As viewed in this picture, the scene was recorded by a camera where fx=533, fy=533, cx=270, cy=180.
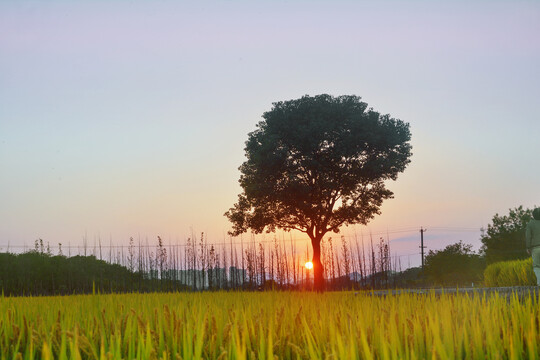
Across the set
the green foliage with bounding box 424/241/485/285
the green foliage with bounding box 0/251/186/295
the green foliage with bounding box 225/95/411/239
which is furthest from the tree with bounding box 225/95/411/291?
the green foliage with bounding box 424/241/485/285

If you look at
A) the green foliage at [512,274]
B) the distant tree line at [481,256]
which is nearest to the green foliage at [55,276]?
the green foliage at [512,274]

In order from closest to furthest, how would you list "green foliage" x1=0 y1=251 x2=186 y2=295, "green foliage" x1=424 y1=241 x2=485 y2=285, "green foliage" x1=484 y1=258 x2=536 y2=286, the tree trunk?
"green foliage" x1=484 y1=258 x2=536 y2=286
"green foliage" x1=0 y1=251 x2=186 y2=295
the tree trunk
"green foliage" x1=424 y1=241 x2=485 y2=285

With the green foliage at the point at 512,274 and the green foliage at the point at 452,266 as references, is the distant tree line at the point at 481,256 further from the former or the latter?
the green foliage at the point at 512,274

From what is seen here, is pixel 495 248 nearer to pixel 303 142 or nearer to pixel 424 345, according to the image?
pixel 303 142

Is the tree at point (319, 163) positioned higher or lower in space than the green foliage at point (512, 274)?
higher

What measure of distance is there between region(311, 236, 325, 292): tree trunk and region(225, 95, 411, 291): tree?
2.2 inches

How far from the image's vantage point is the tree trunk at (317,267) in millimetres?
26875

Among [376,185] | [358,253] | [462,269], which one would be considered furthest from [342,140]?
[462,269]

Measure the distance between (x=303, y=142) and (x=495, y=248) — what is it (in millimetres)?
28856

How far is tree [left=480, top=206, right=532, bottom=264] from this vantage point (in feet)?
152

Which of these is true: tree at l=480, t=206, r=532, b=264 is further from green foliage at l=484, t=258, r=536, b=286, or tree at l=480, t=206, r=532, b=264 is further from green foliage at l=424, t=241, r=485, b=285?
green foliage at l=484, t=258, r=536, b=286

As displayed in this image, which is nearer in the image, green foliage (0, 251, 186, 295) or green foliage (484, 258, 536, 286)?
green foliage (484, 258, 536, 286)

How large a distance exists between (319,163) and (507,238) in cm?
2846

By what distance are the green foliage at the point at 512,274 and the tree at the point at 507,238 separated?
25.0 meters
